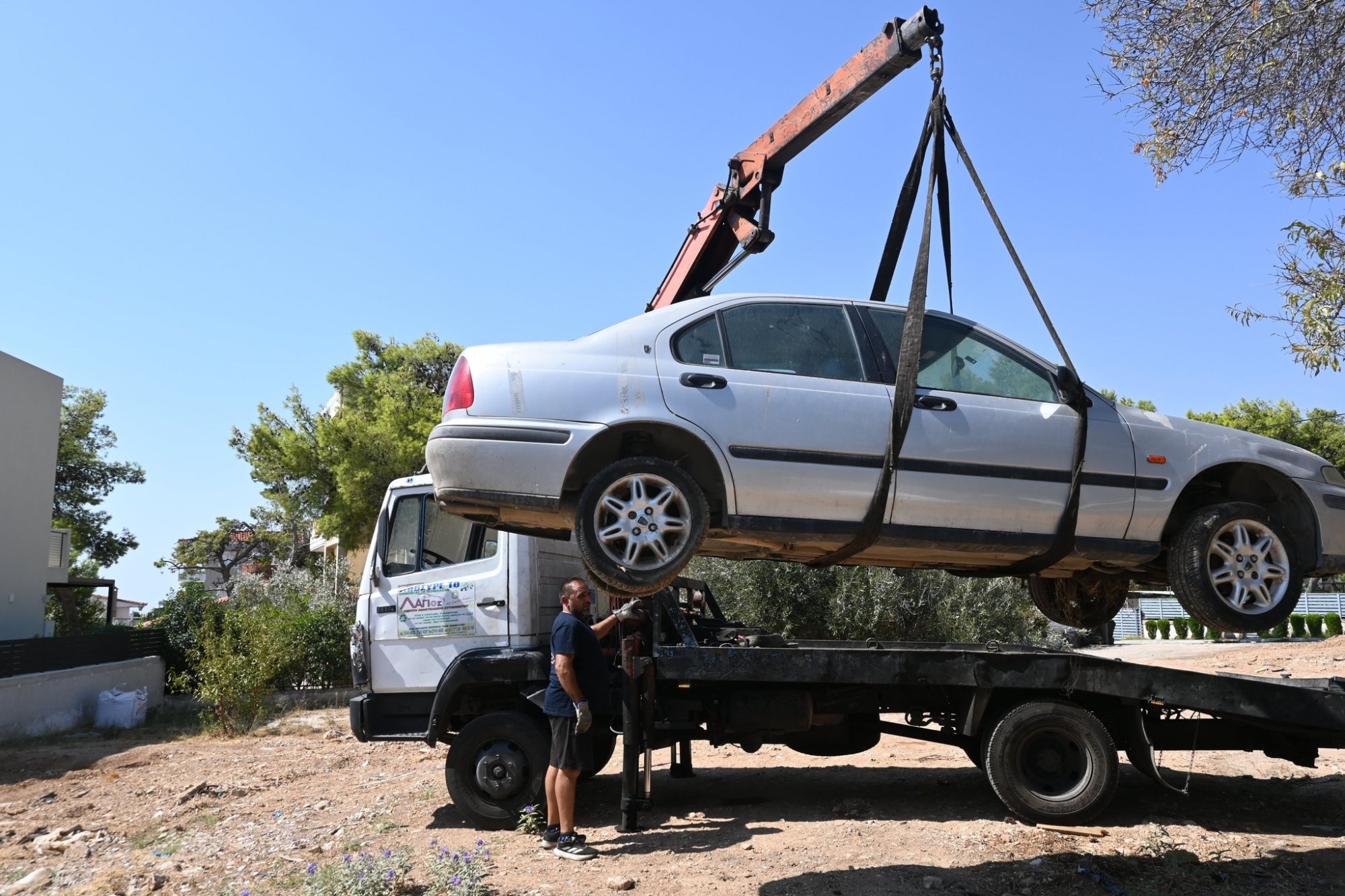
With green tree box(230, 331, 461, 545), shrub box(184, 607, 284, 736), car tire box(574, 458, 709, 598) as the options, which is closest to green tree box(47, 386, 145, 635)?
green tree box(230, 331, 461, 545)

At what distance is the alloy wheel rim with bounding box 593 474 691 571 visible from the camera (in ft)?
13.6

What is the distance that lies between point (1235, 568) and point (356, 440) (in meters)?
21.2

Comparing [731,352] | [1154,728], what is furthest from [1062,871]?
[731,352]

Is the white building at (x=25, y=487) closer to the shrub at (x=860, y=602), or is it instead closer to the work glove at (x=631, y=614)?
the shrub at (x=860, y=602)

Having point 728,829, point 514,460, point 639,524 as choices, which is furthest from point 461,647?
point 639,524

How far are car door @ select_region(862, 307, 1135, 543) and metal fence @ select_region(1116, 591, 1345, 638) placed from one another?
33.2 metres

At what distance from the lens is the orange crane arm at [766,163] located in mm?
5609

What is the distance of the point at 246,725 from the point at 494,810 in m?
7.01

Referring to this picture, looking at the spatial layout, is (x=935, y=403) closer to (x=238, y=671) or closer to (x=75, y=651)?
(x=238, y=671)

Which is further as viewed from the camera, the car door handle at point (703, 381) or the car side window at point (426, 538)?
the car side window at point (426, 538)

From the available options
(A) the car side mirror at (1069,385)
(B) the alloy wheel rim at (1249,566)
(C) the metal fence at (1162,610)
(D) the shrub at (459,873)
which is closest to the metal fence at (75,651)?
(D) the shrub at (459,873)

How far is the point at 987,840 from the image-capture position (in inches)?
255

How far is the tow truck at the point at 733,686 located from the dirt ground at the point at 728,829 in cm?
45

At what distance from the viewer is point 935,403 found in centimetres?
456
